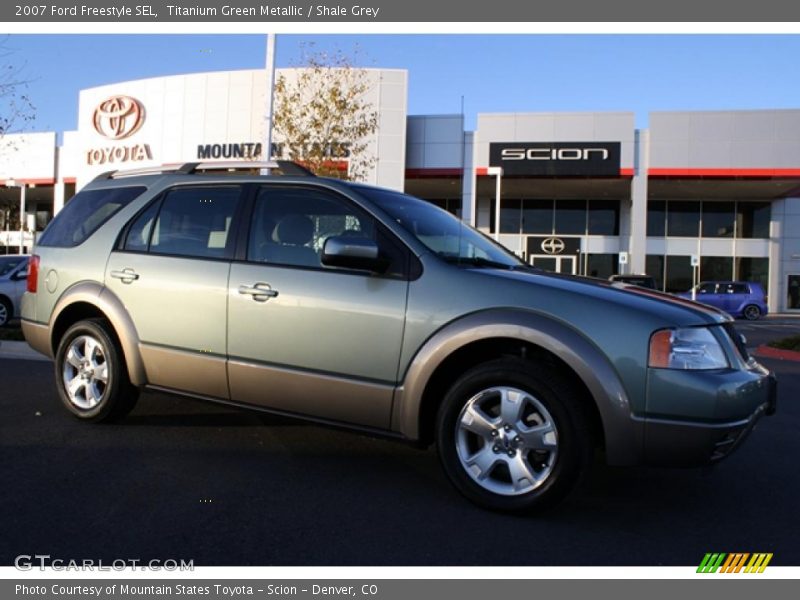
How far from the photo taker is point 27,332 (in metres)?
5.44

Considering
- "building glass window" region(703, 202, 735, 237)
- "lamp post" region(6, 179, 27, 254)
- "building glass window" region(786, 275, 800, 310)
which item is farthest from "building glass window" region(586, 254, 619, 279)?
"lamp post" region(6, 179, 27, 254)

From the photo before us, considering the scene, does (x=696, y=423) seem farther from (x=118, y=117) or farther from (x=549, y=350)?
(x=118, y=117)

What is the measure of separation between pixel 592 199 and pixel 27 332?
30.1 meters

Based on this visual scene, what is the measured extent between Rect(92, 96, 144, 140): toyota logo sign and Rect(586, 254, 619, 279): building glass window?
21065 millimetres

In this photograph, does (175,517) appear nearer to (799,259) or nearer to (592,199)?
(592,199)

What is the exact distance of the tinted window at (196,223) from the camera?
447cm

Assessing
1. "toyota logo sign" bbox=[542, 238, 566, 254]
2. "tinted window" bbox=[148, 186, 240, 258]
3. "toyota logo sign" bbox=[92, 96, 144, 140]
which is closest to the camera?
"tinted window" bbox=[148, 186, 240, 258]

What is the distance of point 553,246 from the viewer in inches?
1254

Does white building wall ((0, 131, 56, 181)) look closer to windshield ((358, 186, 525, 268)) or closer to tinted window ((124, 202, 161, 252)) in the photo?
tinted window ((124, 202, 161, 252))

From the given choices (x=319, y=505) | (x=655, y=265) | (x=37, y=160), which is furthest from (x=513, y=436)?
(x=37, y=160)

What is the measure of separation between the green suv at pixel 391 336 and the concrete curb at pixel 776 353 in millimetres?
8553

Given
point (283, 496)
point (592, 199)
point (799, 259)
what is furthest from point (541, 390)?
point (799, 259)

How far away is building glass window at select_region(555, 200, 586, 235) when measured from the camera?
106ft

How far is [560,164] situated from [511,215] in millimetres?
6553
